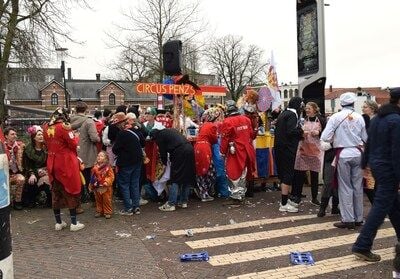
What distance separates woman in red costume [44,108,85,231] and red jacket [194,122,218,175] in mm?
2348

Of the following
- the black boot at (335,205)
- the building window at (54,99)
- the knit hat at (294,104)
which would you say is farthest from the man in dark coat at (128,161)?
the building window at (54,99)

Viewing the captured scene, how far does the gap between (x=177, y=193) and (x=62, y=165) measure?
2.23 meters

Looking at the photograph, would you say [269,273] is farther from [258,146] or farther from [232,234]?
[258,146]

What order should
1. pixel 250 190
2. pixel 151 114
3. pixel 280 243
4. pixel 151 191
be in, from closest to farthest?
1. pixel 280 243
2. pixel 151 191
3. pixel 250 190
4. pixel 151 114

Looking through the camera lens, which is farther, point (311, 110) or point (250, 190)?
point (250, 190)

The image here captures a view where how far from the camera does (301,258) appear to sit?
5.22 meters

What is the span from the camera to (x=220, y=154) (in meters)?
8.74

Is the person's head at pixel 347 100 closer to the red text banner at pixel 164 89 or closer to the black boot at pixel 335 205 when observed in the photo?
the black boot at pixel 335 205

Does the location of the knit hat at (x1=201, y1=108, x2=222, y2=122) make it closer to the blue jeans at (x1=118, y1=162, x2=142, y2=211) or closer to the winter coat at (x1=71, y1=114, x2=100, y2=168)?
the blue jeans at (x1=118, y1=162, x2=142, y2=211)

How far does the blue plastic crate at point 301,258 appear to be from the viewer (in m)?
5.14

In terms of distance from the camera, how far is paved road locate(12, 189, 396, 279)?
4.96m

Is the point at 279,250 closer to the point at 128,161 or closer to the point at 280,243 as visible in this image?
the point at 280,243

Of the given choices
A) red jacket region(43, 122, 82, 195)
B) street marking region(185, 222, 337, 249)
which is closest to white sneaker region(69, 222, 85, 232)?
red jacket region(43, 122, 82, 195)

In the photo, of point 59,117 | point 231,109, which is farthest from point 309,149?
point 59,117
